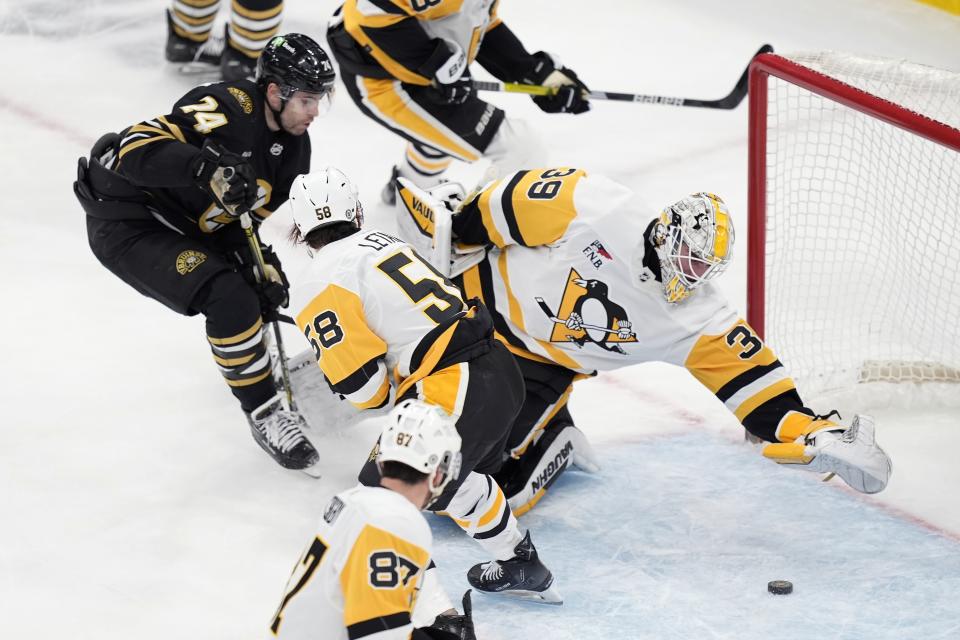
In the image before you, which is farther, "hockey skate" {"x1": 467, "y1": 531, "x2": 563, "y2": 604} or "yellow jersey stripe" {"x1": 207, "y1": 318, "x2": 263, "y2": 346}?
"yellow jersey stripe" {"x1": 207, "y1": 318, "x2": 263, "y2": 346}

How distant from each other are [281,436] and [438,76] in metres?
1.35

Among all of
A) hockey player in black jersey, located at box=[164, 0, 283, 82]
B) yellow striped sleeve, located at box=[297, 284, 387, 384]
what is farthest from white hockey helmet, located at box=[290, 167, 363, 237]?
hockey player in black jersey, located at box=[164, 0, 283, 82]

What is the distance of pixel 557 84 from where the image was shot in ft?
15.5

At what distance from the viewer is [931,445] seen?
3.75 m

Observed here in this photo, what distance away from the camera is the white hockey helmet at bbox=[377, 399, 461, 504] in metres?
2.25

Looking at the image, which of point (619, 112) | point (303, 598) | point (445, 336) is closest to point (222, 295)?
point (445, 336)

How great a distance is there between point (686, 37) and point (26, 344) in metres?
3.53

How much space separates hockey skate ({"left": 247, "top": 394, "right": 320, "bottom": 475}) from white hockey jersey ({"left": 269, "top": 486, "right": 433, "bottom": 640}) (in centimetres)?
137

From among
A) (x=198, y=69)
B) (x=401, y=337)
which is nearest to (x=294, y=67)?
(x=401, y=337)

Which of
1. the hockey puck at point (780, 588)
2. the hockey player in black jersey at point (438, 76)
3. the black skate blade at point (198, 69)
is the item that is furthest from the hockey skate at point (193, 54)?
the hockey puck at point (780, 588)

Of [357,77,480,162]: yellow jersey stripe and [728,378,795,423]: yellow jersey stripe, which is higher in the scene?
[728,378,795,423]: yellow jersey stripe

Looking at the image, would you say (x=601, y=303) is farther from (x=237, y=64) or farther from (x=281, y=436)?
(x=237, y=64)

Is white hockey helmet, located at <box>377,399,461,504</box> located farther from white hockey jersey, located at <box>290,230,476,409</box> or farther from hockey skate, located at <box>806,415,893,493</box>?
hockey skate, located at <box>806,415,893,493</box>

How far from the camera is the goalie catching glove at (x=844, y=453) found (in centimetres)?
311
